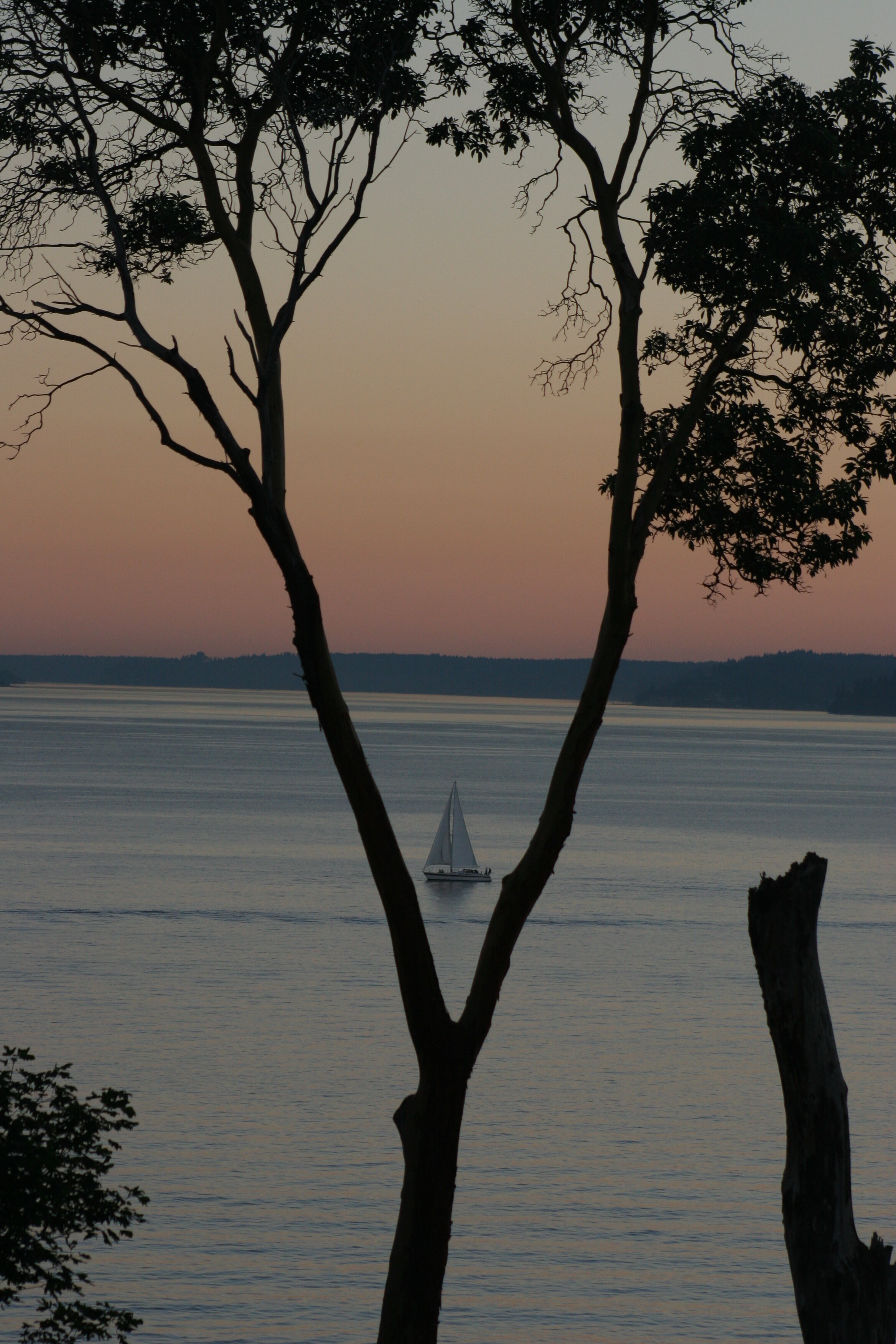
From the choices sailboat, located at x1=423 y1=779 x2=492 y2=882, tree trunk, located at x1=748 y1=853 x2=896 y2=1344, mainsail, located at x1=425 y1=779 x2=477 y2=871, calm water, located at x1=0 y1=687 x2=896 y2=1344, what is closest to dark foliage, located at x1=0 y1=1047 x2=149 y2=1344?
tree trunk, located at x1=748 y1=853 x2=896 y2=1344

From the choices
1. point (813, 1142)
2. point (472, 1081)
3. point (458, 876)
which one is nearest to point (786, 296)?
point (813, 1142)

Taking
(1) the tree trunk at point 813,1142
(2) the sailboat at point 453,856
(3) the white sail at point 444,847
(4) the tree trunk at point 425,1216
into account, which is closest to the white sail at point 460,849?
(2) the sailboat at point 453,856

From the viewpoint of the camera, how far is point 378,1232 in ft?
85.8

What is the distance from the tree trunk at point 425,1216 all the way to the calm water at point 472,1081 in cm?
1328

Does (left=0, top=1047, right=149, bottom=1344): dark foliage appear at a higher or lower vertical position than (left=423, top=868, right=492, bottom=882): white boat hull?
higher

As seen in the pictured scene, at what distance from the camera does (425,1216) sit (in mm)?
9961

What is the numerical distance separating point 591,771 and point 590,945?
122 m

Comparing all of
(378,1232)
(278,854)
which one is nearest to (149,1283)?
(378,1232)

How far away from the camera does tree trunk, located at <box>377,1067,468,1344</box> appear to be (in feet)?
32.6

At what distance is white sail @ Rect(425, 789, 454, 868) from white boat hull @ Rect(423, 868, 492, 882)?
43cm

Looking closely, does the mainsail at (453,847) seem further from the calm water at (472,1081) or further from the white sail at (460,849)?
the calm water at (472,1081)

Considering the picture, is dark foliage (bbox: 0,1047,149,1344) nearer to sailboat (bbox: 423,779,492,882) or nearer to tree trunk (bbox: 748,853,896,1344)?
tree trunk (bbox: 748,853,896,1344)

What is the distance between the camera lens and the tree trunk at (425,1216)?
9945mm

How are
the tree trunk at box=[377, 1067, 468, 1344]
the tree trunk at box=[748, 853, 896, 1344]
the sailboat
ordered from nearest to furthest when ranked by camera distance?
the tree trunk at box=[748, 853, 896, 1344] → the tree trunk at box=[377, 1067, 468, 1344] → the sailboat
